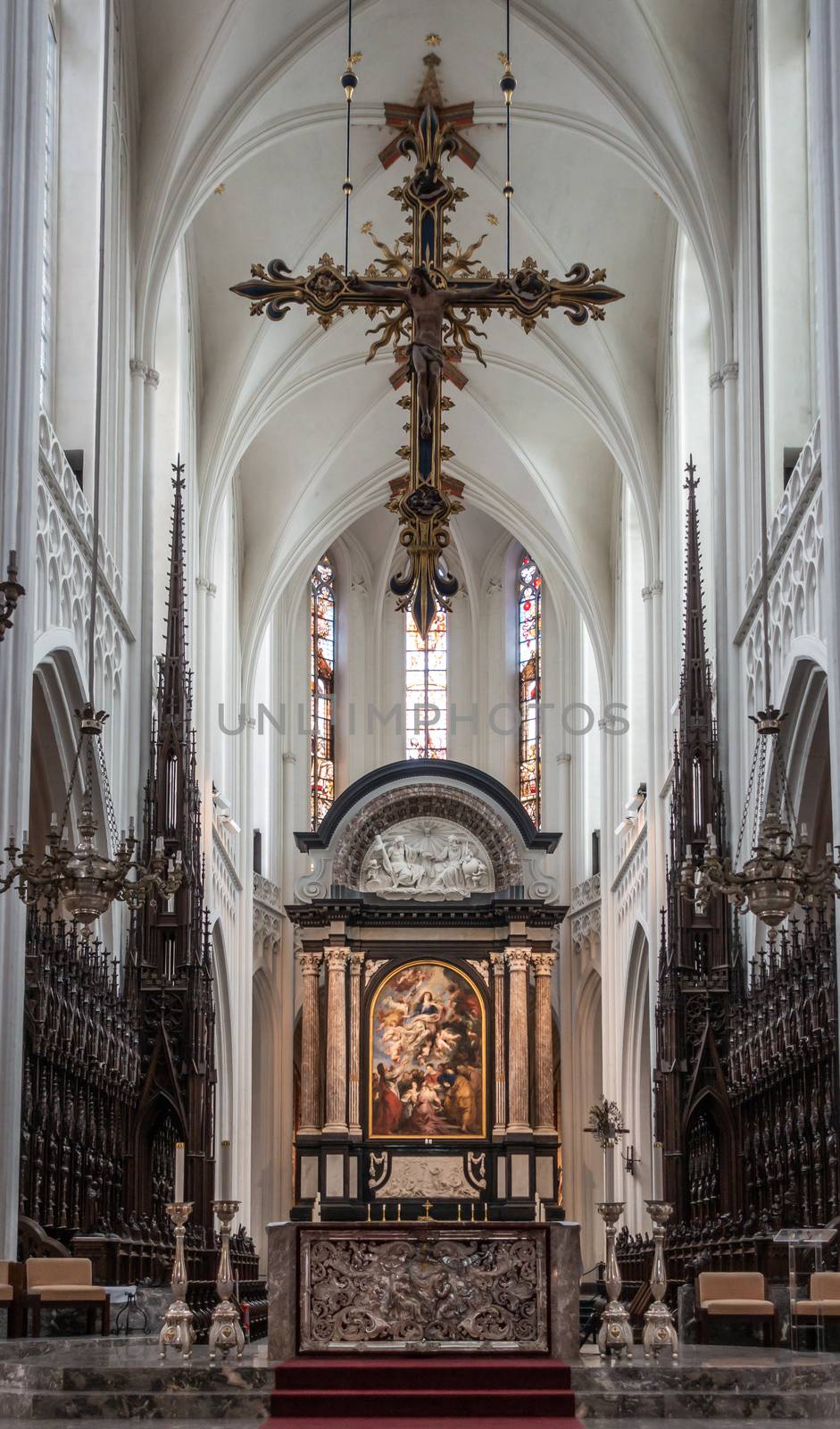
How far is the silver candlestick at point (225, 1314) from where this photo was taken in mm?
10070

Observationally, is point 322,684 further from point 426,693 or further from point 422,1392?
point 422,1392

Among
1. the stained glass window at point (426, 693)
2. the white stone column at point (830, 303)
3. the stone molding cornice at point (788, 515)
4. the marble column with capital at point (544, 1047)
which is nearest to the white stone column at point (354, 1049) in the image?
the marble column with capital at point (544, 1047)

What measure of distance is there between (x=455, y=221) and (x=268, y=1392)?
17.6 metres

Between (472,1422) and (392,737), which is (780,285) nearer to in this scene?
(472,1422)

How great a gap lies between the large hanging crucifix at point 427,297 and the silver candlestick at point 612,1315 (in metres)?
3.51

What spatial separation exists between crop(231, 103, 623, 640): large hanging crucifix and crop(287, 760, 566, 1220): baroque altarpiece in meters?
16.6

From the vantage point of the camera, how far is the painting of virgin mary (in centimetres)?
2672

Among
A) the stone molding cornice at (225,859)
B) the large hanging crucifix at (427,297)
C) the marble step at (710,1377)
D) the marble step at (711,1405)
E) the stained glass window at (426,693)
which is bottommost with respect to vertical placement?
the marble step at (711,1405)

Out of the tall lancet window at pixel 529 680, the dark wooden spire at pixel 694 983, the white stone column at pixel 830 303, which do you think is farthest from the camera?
the tall lancet window at pixel 529 680

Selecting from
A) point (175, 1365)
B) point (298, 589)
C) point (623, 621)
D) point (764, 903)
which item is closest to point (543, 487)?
point (623, 621)

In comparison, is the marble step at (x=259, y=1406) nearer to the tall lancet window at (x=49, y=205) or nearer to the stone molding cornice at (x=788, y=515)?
the stone molding cornice at (x=788, y=515)

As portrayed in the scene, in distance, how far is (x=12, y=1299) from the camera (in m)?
11.2

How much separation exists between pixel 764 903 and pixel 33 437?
6.01m

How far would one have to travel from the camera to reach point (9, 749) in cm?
1218
